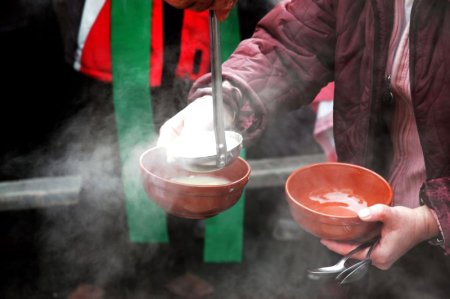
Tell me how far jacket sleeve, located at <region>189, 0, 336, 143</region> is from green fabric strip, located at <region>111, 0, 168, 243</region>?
910 millimetres

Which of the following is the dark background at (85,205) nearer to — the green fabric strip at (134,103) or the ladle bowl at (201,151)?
the green fabric strip at (134,103)

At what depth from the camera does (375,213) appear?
1.34 m

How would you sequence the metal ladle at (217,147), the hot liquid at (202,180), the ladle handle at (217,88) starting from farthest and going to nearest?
the hot liquid at (202,180) < the metal ladle at (217,147) < the ladle handle at (217,88)

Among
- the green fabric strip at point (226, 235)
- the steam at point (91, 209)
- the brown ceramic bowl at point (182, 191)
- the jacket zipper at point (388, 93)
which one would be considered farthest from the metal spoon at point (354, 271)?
the steam at point (91, 209)

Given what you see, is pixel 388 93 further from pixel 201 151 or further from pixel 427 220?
pixel 201 151

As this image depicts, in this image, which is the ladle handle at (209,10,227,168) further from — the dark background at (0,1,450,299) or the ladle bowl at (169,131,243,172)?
the dark background at (0,1,450,299)

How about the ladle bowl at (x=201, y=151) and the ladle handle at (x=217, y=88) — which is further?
the ladle bowl at (x=201, y=151)

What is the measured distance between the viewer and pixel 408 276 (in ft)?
6.32

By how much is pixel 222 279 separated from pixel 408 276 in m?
1.56

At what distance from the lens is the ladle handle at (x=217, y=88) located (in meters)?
1.10

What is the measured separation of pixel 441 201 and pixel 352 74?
0.48 metres

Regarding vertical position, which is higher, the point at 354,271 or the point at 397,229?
the point at 397,229

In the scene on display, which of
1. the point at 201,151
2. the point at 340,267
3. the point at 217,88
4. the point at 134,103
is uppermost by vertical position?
the point at 217,88

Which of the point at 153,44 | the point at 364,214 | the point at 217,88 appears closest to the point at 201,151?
the point at 217,88
